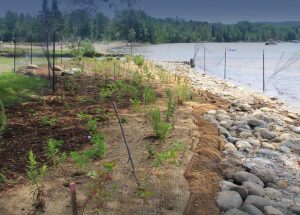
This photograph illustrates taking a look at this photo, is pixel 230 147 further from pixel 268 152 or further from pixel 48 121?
pixel 48 121

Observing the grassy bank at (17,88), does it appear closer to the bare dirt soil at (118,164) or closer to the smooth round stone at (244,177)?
the bare dirt soil at (118,164)

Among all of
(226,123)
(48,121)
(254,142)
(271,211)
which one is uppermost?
(48,121)

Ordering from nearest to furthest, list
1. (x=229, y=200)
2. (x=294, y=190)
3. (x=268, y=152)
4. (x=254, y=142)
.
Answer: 1. (x=229, y=200)
2. (x=294, y=190)
3. (x=268, y=152)
4. (x=254, y=142)

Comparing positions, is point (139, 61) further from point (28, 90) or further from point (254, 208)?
point (254, 208)

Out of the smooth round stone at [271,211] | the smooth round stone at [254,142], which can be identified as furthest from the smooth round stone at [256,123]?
the smooth round stone at [271,211]

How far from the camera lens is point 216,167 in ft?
Result: 23.9

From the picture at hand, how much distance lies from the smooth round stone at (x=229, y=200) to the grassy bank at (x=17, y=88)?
7096 mm

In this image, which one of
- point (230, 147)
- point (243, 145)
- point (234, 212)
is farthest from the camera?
point (243, 145)

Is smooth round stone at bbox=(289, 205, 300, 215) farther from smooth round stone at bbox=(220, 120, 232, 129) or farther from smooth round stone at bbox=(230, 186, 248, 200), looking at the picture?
smooth round stone at bbox=(220, 120, 232, 129)

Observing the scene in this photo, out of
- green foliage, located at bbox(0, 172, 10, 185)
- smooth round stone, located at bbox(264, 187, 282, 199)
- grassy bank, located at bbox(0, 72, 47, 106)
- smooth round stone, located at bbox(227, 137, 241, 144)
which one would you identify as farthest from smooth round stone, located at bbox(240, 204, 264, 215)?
grassy bank, located at bbox(0, 72, 47, 106)

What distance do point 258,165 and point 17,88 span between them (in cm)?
829

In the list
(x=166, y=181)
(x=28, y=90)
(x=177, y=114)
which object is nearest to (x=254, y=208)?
(x=166, y=181)

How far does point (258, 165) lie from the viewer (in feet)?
26.0

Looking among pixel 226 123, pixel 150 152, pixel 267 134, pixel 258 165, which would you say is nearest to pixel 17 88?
pixel 226 123
